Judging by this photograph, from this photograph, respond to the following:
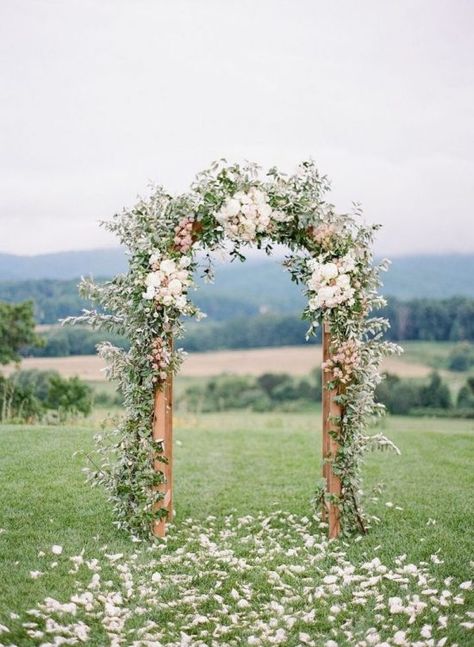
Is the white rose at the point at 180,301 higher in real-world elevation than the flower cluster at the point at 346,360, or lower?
higher

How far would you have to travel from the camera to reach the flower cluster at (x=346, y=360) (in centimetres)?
756

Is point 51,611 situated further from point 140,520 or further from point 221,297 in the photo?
point 221,297

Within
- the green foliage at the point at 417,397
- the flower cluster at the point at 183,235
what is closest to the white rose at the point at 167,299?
the flower cluster at the point at 183,235

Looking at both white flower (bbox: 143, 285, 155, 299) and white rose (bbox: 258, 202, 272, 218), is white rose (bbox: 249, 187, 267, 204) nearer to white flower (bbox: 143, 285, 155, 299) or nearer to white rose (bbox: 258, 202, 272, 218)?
white rose (bbox: 258, 202, 272, 218)

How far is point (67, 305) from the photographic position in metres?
22.7

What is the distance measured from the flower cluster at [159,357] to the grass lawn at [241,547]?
1680 millimetres

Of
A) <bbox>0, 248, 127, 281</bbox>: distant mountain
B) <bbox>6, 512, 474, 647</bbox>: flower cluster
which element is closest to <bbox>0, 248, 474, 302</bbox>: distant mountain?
<bbox>0, 248, 127, 281</bbox>: distant mountain

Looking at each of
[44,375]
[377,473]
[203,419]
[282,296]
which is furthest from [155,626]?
[282,296]

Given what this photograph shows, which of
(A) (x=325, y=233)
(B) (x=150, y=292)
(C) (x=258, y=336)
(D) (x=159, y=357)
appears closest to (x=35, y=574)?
(D) (x=159, y=357)

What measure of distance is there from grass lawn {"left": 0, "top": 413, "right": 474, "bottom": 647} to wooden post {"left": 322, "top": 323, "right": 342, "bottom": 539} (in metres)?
0.26

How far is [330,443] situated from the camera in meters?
7.83

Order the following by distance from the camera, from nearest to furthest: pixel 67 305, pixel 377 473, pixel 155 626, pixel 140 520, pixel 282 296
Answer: pixel 155 626
pixel 140 520
pixel 377 473
pixel 67 305
pixel 282 296

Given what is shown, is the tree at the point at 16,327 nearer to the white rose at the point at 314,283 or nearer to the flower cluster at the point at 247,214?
the flower cluster at the point at 247,214

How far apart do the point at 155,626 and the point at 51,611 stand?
784 millimetres
